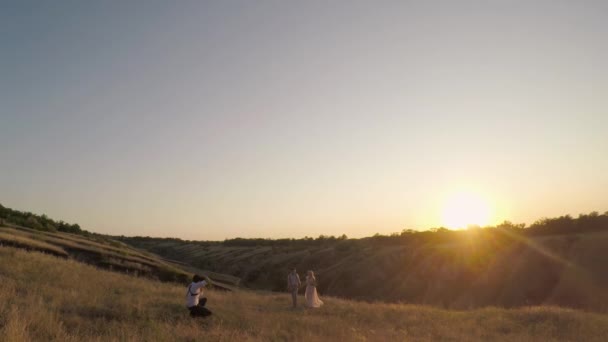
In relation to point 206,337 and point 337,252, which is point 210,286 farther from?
point 337,252

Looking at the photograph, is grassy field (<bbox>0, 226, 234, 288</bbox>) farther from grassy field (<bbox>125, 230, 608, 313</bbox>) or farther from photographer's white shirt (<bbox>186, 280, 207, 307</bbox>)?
grassy field (<bbox>125, 230, 608, 313</bbox>)

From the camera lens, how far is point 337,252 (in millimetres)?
56344

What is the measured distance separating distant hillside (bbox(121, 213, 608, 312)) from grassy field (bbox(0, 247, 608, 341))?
1014 centimetres

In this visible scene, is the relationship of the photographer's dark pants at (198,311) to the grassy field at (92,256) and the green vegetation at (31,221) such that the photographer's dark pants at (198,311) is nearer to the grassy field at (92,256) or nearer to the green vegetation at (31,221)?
the grassy field at (92,256)

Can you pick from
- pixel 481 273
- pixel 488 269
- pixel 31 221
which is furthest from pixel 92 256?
pixel 488 269

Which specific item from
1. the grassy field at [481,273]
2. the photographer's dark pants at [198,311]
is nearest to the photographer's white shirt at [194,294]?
the photographer's dark pants at [198,311]

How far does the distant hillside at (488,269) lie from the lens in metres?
29.1

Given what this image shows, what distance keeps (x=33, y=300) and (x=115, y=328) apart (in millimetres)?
3265

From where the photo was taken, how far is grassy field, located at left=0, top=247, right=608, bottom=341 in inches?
407

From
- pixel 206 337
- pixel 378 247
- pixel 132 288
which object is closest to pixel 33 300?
pixel 206 337

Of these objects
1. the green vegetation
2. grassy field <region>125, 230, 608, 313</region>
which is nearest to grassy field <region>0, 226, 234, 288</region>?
the green vegetation

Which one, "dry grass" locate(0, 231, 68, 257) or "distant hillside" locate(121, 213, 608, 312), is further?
"distant hillside" locate(121, 213, 608, 312)

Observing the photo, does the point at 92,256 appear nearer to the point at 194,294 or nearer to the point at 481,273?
the point at 194,294

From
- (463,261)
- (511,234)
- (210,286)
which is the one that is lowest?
(210,286)
